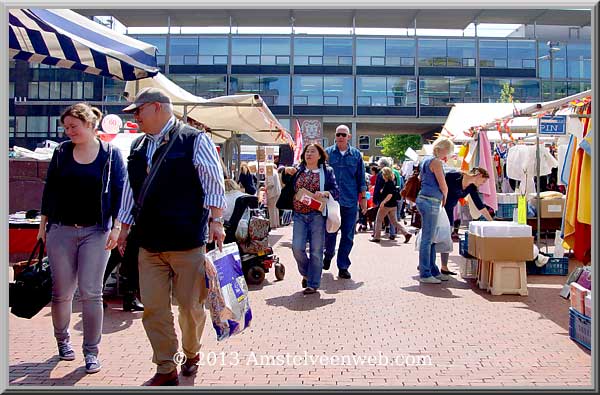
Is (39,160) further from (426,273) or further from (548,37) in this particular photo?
(548,37)

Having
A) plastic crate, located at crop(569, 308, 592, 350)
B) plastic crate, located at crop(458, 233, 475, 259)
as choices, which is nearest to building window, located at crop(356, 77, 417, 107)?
plastic crate, located at crop(458, 233, 475, 259)

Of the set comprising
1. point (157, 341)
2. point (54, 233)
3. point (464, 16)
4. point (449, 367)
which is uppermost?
point (464, 16)

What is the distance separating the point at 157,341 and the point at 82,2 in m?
2.43

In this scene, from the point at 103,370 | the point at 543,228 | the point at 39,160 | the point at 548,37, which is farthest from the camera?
the point at 548,37

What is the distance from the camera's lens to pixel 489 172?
1106 cm

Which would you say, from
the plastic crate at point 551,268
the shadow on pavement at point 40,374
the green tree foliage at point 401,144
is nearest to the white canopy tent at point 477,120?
the plastic crate at point 551,268

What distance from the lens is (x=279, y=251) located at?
1201cm

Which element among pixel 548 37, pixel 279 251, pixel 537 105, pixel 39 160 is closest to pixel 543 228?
pixel 537 105

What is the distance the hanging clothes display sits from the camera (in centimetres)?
601

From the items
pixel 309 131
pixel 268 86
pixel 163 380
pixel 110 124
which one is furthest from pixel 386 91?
pixel 163 380

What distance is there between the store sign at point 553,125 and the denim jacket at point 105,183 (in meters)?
5.84

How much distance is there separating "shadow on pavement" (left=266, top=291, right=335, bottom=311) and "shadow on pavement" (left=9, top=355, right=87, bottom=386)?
2.71 m

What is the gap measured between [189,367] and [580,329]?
10.9 ft

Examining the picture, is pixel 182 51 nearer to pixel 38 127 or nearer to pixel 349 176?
pixel 38 127
